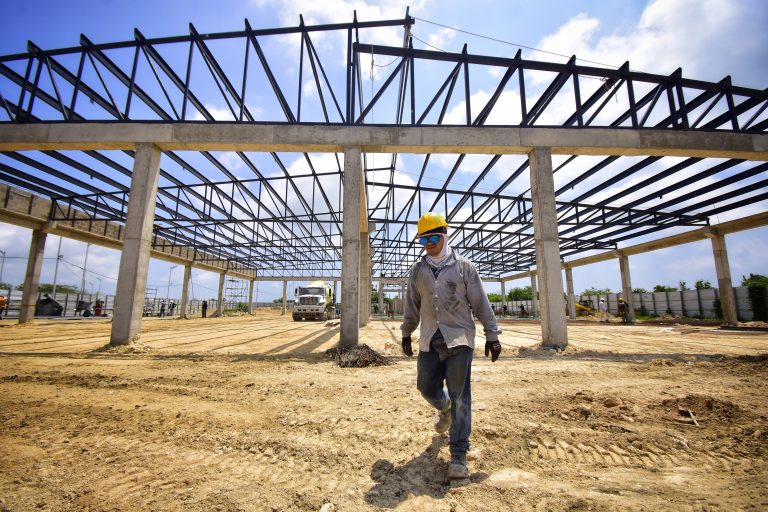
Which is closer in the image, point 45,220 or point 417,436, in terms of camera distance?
point 417,436

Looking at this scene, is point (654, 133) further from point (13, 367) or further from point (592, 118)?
point (13, 367)

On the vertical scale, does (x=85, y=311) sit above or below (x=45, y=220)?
below

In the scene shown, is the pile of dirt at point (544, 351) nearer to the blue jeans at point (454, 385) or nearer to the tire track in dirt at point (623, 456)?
the tire track in dirt at point (623, 456)

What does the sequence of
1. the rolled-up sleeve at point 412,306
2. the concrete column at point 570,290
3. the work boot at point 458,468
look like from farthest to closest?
1. the concrete column at point 570,290
2. the rolled-up sleeve at point 412,306
3. the work boot at point 458,468

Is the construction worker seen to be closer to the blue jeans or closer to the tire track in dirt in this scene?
the blue jeans

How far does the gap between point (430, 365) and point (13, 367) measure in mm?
7653

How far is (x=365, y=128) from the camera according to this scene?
9.26 m

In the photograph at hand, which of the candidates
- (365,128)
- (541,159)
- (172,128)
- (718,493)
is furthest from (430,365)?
(172,128)

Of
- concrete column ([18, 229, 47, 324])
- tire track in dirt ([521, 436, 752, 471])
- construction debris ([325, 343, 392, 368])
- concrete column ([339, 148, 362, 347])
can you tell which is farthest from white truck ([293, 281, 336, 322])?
tire track in dirt ([521, 436, 752, 471])

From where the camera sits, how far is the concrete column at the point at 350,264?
8.01 meters

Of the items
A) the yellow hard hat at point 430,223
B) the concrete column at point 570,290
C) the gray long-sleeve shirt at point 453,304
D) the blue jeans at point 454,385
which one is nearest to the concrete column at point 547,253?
the gray long-sleeve shirt at point 453,304

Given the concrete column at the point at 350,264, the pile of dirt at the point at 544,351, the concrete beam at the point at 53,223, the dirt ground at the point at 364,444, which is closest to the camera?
the dirt ground at the point at 364,444

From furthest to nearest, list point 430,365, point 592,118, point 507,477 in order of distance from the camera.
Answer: point 592,118 → point 430,365 → point 507,477

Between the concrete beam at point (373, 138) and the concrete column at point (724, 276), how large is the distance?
11.5m
